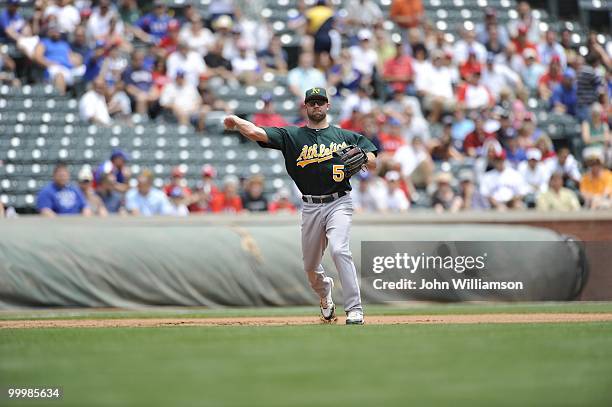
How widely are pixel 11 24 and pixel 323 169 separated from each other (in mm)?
10644

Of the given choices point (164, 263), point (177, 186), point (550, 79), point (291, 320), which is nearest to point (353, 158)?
point (291, 320)

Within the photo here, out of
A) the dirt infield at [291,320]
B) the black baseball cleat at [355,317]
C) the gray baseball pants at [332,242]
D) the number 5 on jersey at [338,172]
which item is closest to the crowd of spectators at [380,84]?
the dirt infield at [291,320]

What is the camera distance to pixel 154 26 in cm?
1923

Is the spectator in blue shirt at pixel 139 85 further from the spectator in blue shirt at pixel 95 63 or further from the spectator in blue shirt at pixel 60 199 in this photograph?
the spectator in blue shirt at pixel 60 199

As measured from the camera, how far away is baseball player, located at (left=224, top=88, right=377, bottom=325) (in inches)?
366

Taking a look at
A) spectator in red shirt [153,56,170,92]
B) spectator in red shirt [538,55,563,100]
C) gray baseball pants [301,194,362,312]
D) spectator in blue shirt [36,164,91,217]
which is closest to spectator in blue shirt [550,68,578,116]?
spectator in red shirt [538,55,563,100]

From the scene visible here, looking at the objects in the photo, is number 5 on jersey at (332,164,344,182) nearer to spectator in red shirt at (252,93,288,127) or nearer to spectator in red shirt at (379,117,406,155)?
spectator in red shirt at (252,93,288,127)

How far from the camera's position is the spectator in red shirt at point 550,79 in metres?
19.8

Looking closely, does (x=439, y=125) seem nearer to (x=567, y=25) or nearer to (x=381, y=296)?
(x=567, y=25)

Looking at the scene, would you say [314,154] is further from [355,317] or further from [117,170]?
[117,170]

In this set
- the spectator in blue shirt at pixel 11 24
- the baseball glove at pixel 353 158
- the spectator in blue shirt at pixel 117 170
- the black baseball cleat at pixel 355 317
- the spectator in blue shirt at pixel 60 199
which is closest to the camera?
the baseball glove at pixel 353 158

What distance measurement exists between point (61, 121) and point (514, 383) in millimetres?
13043

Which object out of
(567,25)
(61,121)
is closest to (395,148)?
(61,121)

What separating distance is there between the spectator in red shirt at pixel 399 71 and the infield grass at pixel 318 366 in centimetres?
1063
